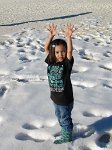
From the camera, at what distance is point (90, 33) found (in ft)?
42.7

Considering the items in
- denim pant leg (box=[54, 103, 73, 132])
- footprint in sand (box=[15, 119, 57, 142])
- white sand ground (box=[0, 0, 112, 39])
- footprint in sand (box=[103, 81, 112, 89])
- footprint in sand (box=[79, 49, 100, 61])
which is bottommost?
white sand ground (box=[0, 0, 112, 39])

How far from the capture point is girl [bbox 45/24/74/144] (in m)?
4.58

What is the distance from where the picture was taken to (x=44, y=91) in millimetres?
6902

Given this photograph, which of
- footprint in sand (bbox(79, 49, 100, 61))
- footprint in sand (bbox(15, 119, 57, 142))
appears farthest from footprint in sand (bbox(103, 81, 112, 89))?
footprint in sand (bbox(79, 49, 100, 61))

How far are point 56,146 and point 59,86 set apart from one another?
0.70 meters

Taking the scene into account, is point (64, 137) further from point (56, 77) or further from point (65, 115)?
point (56, 77)

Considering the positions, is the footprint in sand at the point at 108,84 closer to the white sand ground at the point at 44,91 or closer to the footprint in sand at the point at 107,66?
the white sand ground at the point at 44,91

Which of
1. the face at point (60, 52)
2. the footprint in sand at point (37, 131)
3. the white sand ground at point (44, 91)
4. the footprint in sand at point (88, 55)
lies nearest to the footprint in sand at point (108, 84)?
the white sand ground at point (44, 91)

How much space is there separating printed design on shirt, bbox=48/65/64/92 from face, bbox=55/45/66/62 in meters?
0.09

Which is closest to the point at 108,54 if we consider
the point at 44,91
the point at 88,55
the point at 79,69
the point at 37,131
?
the point at 88,55

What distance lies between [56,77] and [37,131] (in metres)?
0.94

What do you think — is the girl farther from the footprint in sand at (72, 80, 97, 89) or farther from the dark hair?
the footprint in sand at (72, 80, 97, 89)

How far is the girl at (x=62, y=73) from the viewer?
4.58 meters

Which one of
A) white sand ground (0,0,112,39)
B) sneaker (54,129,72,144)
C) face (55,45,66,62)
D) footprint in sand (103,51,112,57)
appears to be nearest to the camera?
face (55,45,66,62)
